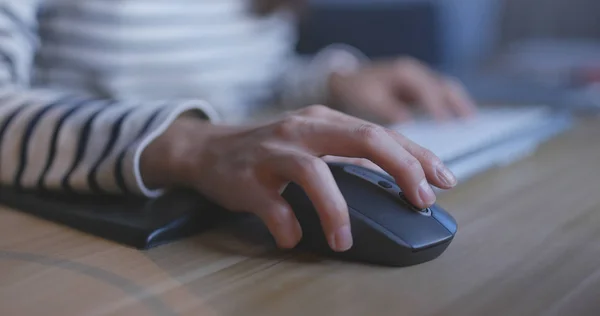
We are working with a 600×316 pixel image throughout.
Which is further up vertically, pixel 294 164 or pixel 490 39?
pixel 294 164

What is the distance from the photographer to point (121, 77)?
89 cm

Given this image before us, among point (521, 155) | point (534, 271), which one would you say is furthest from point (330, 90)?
point (534, 271)

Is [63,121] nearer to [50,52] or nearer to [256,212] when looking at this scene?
[256,212]

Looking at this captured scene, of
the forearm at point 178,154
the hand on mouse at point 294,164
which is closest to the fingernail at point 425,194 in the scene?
the hand on mouse at point 294,164

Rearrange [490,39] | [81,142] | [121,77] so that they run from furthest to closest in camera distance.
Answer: [490,39] < [121,77] < [81,142]

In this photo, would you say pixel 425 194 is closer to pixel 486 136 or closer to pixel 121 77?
pixel 486 136

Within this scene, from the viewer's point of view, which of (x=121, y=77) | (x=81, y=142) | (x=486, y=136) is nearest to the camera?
(x=81, y=142)

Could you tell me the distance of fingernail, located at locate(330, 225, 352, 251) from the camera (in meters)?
0.37

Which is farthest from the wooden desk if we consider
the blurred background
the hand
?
the blurred background

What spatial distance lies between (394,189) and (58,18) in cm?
60

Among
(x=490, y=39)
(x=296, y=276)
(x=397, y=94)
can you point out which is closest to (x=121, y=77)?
(x=397, y=94)

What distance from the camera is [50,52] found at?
32.9 inches

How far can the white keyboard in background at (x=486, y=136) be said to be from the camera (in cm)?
58

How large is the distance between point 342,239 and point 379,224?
0.02 m
